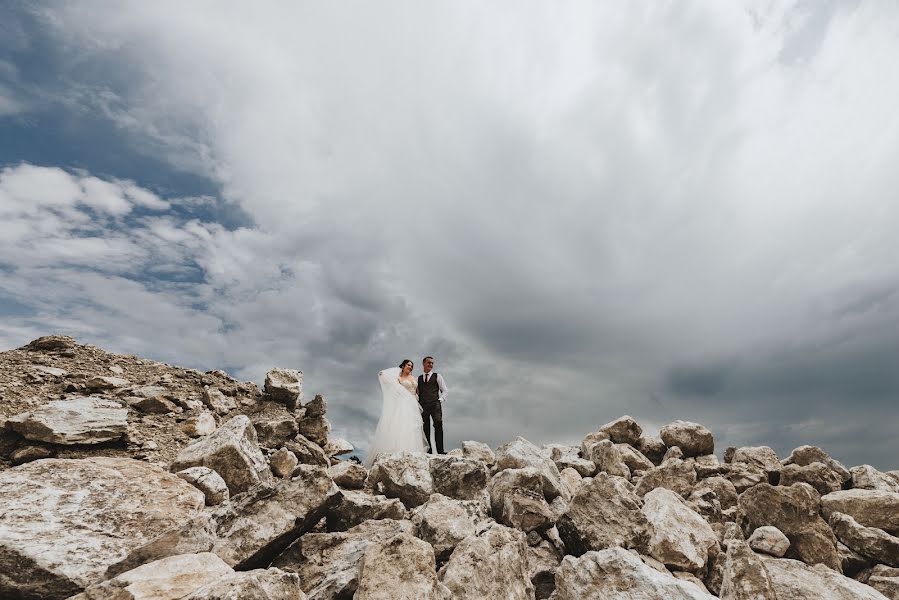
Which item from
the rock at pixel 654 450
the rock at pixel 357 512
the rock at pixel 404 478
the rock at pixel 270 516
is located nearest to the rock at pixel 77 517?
the rock at pixel 270 516

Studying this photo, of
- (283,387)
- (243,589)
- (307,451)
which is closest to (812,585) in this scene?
(243,589)

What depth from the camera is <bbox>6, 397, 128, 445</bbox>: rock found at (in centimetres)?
1105

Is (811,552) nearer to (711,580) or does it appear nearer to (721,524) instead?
(721,524)

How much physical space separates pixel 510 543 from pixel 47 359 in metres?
15.7

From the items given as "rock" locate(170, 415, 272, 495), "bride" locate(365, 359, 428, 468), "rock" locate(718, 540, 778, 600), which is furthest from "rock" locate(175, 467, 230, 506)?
"rock" locate(718, 540, 778, 600)

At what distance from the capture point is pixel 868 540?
854 centimetres

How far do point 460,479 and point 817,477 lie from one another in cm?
852

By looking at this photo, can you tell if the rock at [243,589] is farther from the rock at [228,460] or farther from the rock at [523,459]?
the rock at [523,459]

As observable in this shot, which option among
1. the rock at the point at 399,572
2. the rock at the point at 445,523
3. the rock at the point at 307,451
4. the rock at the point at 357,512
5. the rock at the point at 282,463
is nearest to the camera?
the rock at the point at 399,572

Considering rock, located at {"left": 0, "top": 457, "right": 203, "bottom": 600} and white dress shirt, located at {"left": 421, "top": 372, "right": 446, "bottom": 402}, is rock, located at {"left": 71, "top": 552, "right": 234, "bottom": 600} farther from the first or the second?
white dress shirt, located at {"left": 421, "top": 372, "right": 446, "bottom": 402}

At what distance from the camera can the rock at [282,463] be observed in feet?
43.3

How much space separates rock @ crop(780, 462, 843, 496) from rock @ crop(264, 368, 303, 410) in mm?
14486

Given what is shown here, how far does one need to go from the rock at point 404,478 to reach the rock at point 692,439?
8.74 metres

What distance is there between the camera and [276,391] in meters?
17.9
